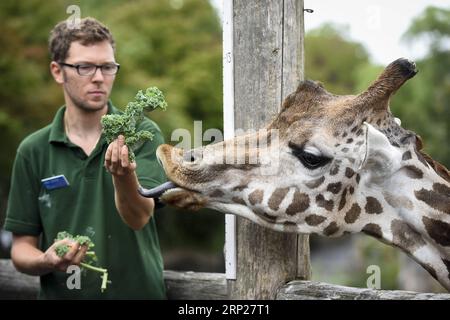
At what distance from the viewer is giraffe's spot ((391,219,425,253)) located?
347 centimetres

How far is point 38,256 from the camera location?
14.2 ft

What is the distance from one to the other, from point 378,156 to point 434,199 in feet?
1.14

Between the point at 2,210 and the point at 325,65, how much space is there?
12.0 meters

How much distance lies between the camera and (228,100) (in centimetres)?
390

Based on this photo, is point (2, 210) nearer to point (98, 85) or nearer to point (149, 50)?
point (149, 50)

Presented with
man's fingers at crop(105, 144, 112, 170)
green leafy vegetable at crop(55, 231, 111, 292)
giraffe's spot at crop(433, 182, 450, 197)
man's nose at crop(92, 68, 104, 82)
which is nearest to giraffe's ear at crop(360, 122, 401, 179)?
giraffe's spot at crop(433, 182, 450, 197)

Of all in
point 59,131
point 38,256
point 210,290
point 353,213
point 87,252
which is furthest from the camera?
point 210,290

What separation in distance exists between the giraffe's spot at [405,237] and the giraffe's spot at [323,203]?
0.30 meters

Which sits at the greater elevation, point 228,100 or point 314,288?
point 228,100

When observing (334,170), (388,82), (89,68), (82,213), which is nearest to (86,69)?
(89,68)

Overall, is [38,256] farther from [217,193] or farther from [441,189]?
[441,189]

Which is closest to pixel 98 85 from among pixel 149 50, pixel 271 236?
pixel 271 236

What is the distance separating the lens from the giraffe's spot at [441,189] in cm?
351

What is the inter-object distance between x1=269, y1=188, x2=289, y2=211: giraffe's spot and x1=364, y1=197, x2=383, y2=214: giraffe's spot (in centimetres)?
37
